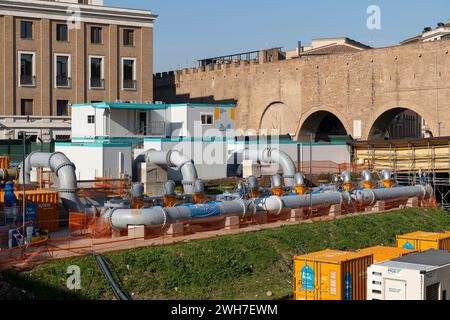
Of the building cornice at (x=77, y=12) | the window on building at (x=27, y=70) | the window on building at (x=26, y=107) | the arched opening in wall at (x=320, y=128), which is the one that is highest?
the building cornice at (x=77, y=12)

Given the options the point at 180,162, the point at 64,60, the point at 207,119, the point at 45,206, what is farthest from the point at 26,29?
the point at 45,206

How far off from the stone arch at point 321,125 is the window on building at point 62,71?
17.8 meters

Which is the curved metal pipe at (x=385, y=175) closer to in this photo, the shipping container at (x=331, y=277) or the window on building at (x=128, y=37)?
the shipping container at (x=331, y=277)

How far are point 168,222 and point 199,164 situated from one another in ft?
46.0

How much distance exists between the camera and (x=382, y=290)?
16.2 meters

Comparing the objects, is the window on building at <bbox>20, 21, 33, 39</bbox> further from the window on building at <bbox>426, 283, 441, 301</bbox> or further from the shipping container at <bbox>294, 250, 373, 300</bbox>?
the window on building at <bbox>426, 283, 441, 301</bbox>

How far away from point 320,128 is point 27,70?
23.8 metres

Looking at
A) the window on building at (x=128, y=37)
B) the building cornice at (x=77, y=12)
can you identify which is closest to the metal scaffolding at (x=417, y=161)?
the window on building at (x=128, y=37)

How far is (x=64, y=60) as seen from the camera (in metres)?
50.8

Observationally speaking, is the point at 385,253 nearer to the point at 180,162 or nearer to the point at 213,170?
the point at 180,162

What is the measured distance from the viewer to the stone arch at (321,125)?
5124 centimetres

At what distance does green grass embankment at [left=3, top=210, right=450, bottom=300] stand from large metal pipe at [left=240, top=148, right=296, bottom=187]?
8739mm

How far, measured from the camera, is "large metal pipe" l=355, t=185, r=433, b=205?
34.0 m
